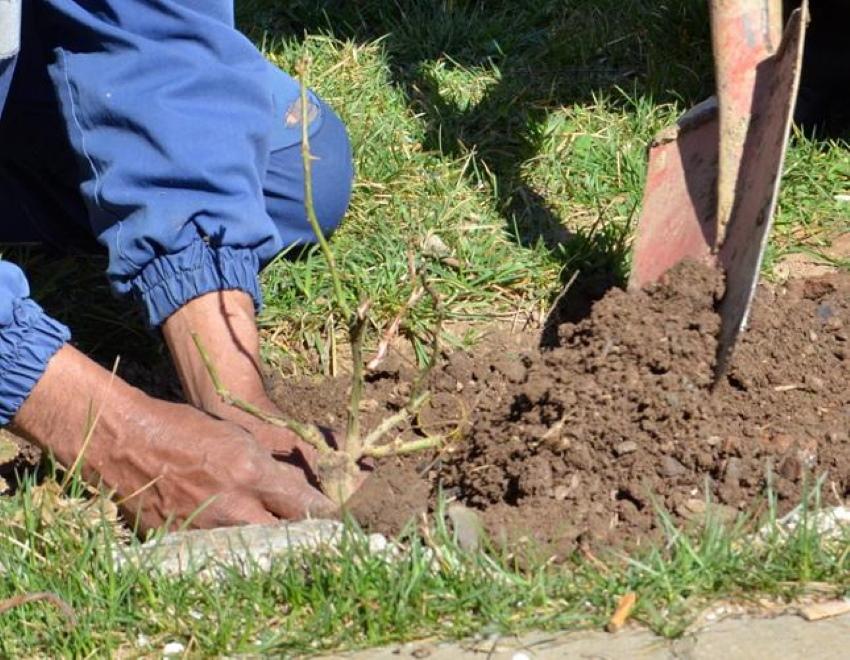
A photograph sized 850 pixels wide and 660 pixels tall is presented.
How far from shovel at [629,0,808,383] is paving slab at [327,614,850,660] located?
649mm

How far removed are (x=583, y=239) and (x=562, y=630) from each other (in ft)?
4.67

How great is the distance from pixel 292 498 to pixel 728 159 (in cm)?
110

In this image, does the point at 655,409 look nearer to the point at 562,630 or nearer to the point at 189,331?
the point at 562,630

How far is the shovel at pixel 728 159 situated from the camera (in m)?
2.73

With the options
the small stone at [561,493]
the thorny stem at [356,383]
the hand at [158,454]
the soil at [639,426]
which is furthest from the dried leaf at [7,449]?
the small stone at [561,493]

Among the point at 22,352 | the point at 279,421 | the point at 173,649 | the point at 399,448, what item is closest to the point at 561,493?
the point at 399,448

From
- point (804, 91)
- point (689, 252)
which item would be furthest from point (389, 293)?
point (804, 91)

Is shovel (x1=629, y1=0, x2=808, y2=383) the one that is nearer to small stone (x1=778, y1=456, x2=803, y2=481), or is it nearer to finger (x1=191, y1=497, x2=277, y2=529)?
small stone (x1=778, y1=456, x2=803, y2=481)

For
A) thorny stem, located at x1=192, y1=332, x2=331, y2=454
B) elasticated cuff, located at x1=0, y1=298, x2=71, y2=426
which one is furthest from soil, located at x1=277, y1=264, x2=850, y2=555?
elasticated cuff, located at x1=0, y1=298, x2=71, y2=426

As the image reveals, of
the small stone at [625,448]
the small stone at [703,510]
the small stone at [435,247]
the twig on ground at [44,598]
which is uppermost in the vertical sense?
the small stone at [435,247]

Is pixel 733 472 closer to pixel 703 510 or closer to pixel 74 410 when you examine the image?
pixel 703 510

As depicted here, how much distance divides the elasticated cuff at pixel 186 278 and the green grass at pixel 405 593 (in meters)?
0.71

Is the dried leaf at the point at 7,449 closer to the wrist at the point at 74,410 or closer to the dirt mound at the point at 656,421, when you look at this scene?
the wrist at the point at 74,410

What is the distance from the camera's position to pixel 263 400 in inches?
111
